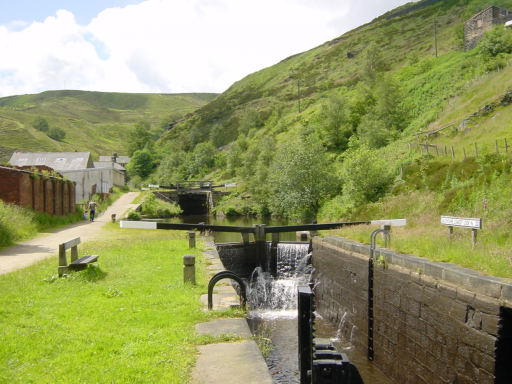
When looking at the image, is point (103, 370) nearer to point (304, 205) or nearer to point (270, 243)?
point (270, 243)

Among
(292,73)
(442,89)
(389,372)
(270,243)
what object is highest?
(292,73)

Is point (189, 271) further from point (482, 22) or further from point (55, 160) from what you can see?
A: point (482, 22)

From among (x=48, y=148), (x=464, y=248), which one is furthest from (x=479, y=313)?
(x=48, y=148)

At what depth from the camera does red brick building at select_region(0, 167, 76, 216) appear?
61.9ft

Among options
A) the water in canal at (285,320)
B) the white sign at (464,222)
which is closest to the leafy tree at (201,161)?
the water in canal at (285,320)

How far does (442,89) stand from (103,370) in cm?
4480

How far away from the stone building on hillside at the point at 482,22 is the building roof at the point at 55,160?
5384 centimetres

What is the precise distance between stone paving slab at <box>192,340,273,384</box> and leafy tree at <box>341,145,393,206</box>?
65.3 feet

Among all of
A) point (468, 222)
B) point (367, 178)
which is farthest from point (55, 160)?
point (468, 222)

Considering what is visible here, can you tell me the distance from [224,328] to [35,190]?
747 inches

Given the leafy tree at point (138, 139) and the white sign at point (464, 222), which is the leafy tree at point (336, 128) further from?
the leafy tree at point (138, 139)

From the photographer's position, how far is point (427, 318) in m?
6.62

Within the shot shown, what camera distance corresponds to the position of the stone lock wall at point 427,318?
16.9 feet

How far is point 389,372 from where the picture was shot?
7859 mm
